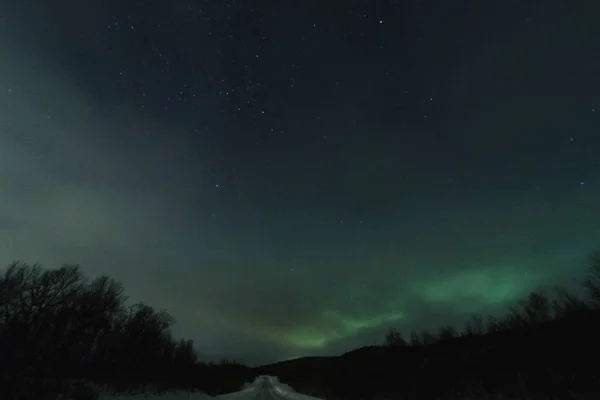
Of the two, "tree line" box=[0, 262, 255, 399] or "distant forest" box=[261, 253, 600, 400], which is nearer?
"distant forest" box=[261, 253, 600, 400]

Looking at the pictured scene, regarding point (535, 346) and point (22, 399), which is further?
point (535, 346)

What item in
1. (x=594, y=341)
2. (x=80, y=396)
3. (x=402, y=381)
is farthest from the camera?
(x=402, y=381)

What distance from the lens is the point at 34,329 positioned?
3047 centimetres

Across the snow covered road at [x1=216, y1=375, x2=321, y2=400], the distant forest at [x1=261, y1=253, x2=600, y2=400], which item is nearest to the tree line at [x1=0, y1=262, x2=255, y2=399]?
the snow covered road at [x1=216, y1=375, x2=321, y2=400]

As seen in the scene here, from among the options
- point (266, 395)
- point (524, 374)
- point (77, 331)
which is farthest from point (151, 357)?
point (524, 374)

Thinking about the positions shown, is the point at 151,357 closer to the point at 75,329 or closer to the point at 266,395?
the point at 75,329

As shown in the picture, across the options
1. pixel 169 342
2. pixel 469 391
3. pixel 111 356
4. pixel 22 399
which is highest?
pixel 169 342

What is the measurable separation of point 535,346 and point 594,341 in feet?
16.6

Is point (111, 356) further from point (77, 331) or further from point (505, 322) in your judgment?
point (505, 322)

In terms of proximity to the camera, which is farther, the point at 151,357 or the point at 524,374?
the point at 151,357

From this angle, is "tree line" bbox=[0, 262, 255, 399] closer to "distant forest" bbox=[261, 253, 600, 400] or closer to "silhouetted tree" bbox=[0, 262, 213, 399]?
"silhouetted tree" bbox=[0, 262, 213, 399]

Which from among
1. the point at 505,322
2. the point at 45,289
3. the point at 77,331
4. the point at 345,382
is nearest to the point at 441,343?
the point at 505,322

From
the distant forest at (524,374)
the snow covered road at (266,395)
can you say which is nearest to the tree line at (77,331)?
the snow covered road at (266,395)

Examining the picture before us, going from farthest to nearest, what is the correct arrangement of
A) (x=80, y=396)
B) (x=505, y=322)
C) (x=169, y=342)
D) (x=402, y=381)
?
1. (x=169, y=342)
2. (x=505, y=322)
3. (x=402, y=381)
4. (x=80, y=396)
